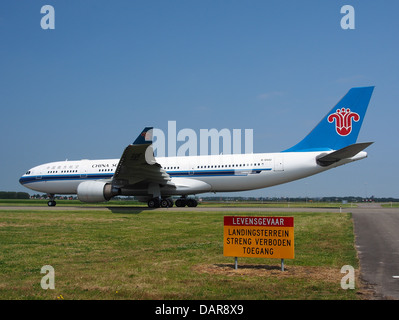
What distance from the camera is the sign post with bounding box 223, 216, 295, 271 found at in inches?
352

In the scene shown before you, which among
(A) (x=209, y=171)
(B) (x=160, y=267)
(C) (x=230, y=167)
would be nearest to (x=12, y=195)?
(A) (x=209, y=171)

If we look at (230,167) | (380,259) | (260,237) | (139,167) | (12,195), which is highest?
(230,167)

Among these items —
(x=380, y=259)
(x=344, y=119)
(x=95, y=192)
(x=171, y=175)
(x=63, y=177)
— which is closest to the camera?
(x=380, y=259)

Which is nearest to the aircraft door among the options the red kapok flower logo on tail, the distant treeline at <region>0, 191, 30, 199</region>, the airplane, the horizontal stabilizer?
the airplane

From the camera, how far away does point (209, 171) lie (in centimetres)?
3381

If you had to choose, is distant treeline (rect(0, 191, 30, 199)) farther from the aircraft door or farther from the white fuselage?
the aircraft door

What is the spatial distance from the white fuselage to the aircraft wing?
6.42ft

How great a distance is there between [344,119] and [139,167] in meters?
17.0

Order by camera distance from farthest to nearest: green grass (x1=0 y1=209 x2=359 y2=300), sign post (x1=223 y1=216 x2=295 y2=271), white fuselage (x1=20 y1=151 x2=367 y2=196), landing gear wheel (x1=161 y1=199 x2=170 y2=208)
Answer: landing gear wheel (x1=161 y1=199 x2=170 y2=208), white fuselage (x1=20 y1=151 x2=367 y2=196), sign post (x1=223 y1=216 x2=295 y2=271), green grass (x1=0 y1=209 x2=359 y2=300)

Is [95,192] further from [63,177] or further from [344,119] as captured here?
[344,119]

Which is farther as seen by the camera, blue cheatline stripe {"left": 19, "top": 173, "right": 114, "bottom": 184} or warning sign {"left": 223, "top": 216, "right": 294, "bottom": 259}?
blue cheatline stripe {"left": 19, "top": 173, "right": 114, "bottom": 184}

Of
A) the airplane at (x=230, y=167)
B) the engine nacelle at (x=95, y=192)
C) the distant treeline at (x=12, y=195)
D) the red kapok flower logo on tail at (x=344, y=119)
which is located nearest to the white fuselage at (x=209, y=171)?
the airplane at (x=230, y=167)

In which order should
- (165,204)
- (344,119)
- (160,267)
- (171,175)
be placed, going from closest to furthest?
(160,267)
(344,119)
(165,204)
(171,175)
